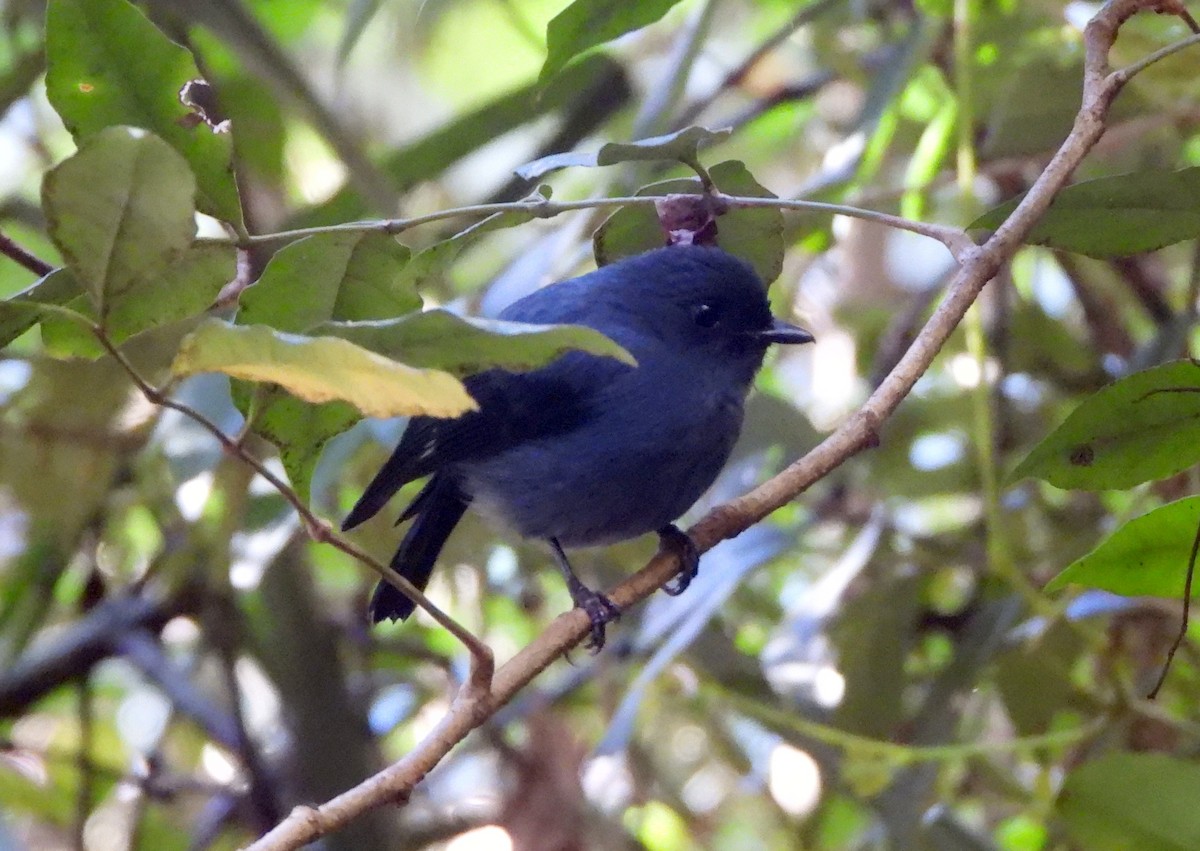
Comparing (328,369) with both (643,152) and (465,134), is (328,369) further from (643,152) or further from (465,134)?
(465,134)

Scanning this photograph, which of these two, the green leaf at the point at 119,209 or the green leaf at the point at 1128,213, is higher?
the green leaf at the point at 119,209

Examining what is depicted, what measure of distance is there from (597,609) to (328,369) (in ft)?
3.48

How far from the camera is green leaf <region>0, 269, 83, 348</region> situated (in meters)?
1.07

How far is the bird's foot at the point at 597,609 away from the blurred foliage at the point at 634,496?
99 millimetres

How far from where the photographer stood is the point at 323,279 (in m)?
1.25

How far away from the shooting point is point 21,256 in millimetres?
1436

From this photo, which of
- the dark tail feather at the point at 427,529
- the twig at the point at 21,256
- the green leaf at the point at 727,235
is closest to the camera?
the twig at the point at 21,256

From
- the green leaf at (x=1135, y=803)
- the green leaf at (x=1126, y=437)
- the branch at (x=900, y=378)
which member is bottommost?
the green leaf at (x=1135, y=803)

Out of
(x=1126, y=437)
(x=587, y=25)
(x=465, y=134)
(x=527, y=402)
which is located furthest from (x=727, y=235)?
(x=465, y=134)

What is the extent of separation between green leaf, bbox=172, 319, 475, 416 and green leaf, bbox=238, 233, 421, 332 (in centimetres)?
27

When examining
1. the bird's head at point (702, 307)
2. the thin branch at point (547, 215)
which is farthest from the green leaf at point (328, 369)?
the bird's head at point (702, 307)

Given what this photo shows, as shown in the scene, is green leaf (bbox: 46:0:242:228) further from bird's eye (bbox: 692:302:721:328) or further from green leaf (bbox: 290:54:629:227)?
green leaf (bbox: 290:54:629:227)

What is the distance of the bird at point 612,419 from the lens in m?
2.09

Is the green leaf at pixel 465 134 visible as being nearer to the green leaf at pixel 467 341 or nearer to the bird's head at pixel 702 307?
the bird's head at pixel 702 307
